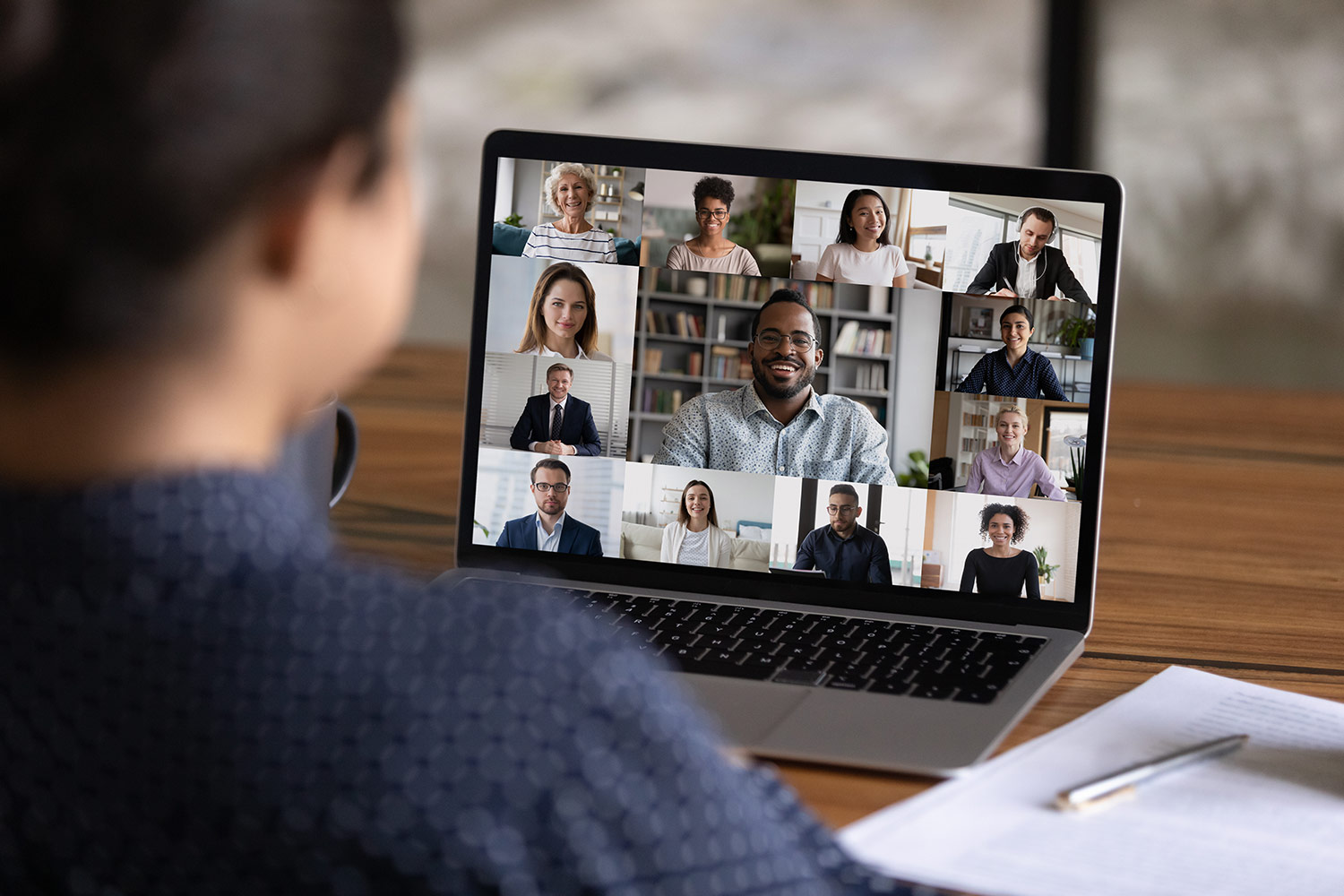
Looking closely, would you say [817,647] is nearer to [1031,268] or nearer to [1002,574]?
[1002,574]

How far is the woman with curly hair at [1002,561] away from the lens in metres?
0.71

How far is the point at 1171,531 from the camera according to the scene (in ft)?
3.32

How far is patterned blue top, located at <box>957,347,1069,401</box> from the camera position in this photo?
697 millimetres

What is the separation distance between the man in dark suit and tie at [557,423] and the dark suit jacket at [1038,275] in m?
0.25

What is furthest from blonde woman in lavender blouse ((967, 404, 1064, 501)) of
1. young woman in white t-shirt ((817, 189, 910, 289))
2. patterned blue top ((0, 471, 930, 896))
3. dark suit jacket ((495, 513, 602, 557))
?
patterned blue top ((0, 471, 930, 896))

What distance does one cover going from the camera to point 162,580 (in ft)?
0.98

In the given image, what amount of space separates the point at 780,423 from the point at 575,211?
0.60 ft

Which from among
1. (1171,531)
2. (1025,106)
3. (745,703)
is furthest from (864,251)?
(1025,106)

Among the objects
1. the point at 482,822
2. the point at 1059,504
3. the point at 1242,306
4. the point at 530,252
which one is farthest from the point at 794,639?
the point at 1242,306

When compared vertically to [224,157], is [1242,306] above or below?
above

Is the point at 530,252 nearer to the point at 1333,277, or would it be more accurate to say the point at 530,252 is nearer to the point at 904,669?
the point at 904,669

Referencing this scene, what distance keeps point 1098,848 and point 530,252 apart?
48 centimetres

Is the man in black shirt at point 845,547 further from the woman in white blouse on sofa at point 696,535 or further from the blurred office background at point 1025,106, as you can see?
the blurred office background at point 1025,106

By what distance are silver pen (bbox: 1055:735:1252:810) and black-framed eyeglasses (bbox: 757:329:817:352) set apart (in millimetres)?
310
